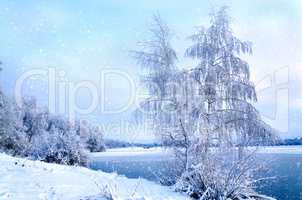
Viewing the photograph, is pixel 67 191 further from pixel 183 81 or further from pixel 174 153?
pixel 183 81

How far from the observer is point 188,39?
17016 mm

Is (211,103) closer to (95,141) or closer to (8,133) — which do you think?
(8,133)

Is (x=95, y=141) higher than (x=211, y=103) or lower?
lower

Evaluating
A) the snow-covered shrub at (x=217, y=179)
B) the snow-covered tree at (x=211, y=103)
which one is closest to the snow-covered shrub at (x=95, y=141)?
the snow-covered tree at (x=211, y=103)

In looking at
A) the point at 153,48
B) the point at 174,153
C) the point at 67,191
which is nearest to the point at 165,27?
the point at 153,48

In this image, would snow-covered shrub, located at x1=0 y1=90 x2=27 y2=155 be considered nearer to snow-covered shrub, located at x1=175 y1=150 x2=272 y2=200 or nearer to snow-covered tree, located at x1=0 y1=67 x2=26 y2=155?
snow-covered tree, located at x1=0 y1=67 x2=26 y2=155

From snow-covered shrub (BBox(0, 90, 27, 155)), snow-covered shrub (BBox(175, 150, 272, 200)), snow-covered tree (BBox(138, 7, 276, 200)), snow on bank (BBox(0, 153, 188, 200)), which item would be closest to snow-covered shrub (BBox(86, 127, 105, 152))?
snow-covered shrub (BBox(0, 90, 27, 155))

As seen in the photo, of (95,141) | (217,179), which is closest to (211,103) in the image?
(217,179)

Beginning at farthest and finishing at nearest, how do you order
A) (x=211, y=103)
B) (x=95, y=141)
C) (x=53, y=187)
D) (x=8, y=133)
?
(x=95, y=141) → (x=8, y=133) → (x=211, y=103) → (x=53, y=187)

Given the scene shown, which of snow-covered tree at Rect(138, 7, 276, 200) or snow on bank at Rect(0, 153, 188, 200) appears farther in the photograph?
snow-covered tree at Rect(138, 7, 276, 200)

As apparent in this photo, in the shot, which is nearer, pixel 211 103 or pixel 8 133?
pixel 211 103

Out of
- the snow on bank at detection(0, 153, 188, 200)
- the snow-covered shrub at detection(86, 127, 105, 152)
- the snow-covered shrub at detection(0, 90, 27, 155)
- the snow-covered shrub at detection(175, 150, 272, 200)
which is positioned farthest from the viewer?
the snow-covered shrub at detection(86, 127, 105, 152)

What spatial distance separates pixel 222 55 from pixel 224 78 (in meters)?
0.92

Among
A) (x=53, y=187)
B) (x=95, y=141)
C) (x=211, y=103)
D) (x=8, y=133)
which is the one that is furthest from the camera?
(x=95, y=141)
